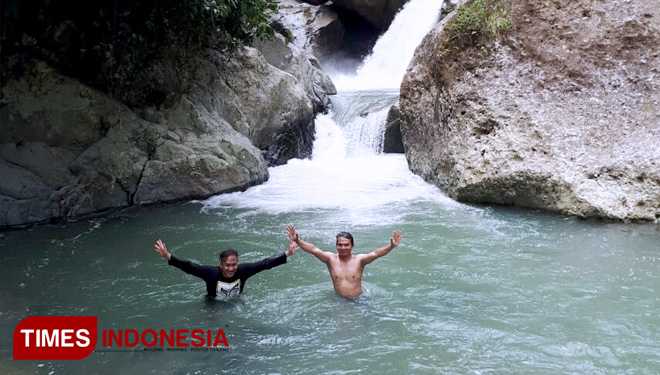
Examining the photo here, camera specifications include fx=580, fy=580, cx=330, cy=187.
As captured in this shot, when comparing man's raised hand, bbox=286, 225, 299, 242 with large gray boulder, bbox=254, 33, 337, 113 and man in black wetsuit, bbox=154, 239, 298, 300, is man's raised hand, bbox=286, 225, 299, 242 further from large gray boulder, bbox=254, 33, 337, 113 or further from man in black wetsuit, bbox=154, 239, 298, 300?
large gray boulder, bbox=254, 33, 337, 113

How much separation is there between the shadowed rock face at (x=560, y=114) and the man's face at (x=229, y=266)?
5.06 meters

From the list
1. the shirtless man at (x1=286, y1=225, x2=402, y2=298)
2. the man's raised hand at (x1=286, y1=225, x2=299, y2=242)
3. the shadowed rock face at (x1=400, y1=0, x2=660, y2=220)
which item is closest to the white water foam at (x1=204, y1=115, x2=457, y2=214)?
the shadowed rock face at (x1=400, y1=0, x2=660, y2=220)

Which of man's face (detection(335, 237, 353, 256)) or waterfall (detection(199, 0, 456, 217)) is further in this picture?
waterfall (detection(199, 0, 456, 217))

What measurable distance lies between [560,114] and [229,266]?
6.24 metres

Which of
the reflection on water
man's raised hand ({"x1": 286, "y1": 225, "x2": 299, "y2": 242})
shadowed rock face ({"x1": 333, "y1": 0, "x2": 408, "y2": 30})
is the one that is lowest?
the reflection on water

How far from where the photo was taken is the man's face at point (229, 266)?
4918 mm

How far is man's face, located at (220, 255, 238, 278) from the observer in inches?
194

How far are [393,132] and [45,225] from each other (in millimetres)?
7978

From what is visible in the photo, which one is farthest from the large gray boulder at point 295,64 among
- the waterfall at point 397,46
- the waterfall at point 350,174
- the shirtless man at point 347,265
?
the shirtless man at point 347,265

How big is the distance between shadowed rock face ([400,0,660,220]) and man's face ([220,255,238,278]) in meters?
5.06

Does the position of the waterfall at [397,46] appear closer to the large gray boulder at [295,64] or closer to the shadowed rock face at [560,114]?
the large gray boulder at [295,64]

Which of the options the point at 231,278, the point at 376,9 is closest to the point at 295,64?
the point at 376,9

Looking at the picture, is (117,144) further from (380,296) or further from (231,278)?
(380,296)

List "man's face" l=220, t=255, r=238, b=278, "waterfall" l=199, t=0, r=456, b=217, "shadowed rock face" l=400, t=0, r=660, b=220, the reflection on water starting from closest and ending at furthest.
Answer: the reflection on water < "man's face" l=220, t=255, r=238, b=278 < "shadowed rock face" l=400, t=0, r=660, b=220 < "waterfall" l=199, t=0, r=456, b=217
